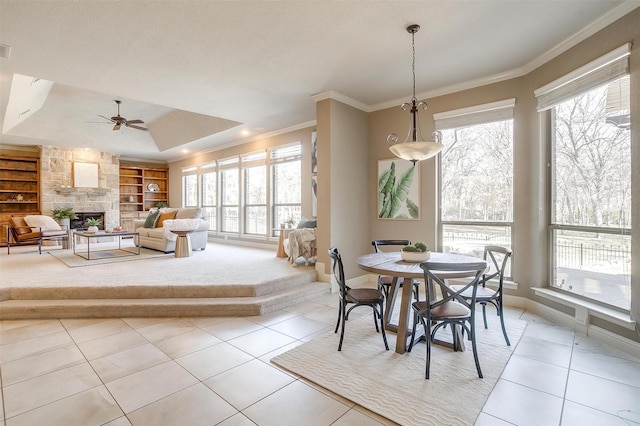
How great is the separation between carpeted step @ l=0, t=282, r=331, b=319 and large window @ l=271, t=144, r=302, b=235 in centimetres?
313

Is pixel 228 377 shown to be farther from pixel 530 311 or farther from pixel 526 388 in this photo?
pixel 530 311

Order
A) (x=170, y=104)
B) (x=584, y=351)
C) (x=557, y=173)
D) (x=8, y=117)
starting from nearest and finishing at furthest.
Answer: (x=584, y=351)
(x=557, y=173)
(x=170, y=104)
(x=8, y=117)

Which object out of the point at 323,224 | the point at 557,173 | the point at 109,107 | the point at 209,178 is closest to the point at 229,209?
the point at 209,178

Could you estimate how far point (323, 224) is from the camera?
461cm

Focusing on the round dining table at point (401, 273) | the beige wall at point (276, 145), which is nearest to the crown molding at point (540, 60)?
the beige wall at point (276, 145)

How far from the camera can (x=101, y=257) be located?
19.3 ft

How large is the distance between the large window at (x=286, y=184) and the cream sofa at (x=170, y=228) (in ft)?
5.40

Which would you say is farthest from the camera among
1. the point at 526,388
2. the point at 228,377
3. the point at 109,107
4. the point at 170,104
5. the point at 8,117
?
the point at 109,107

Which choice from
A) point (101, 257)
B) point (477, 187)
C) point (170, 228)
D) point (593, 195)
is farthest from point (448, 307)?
point (101, 257)

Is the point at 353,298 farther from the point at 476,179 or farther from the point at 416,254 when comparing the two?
the point at 476,179

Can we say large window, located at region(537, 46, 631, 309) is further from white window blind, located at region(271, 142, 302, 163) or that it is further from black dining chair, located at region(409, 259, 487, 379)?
white window blind, located at region(271, 142, 302, 163)

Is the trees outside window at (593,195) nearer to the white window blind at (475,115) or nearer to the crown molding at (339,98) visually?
the white window blind at (475,115)

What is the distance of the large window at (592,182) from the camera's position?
9.07 ft

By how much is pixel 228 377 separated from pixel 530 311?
3.44 metres
